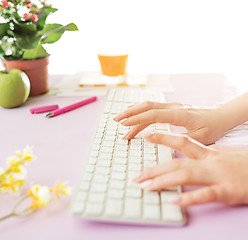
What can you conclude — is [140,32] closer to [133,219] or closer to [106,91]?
[106,91]

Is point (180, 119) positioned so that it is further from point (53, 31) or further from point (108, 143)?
point (53, 31)

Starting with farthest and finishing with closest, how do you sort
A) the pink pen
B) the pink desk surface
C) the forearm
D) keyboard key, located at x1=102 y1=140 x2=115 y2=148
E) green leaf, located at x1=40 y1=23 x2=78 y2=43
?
green leaf, located at x1=40 y1=23 x2=78 y2=43 < the pink pen < the forearm < keyboard key, located at x1=102 y1=140 x2=115 y2=148 < the pink desk surface

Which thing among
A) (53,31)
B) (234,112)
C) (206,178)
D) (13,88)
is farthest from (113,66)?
(206,178)

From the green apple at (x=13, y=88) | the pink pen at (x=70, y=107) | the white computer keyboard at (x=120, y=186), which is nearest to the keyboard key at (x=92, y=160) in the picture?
the white computer keyboard at (x=120, y=186)

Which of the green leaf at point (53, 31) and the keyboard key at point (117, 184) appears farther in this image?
the green leaf at point (53, 31)

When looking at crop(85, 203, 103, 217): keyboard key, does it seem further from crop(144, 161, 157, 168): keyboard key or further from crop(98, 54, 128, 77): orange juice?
crop(98, 54, 128, 77): orange juice

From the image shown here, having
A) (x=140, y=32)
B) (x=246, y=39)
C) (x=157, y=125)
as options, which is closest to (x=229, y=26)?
(x=246, y=39)

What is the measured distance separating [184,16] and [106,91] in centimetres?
87

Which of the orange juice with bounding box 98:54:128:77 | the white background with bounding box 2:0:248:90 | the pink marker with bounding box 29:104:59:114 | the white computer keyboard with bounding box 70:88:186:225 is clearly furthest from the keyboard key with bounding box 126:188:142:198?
the white background with bounding box 2:0:248:90

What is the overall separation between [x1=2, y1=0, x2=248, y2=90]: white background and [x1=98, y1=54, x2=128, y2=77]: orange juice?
553 millimetres

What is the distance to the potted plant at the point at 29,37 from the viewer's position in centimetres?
93

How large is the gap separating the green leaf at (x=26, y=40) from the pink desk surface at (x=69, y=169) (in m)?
0.17

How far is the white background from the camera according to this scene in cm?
172

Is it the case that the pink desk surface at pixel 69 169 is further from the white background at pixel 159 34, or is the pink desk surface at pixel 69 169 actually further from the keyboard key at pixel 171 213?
the white background at pixel 159 34
